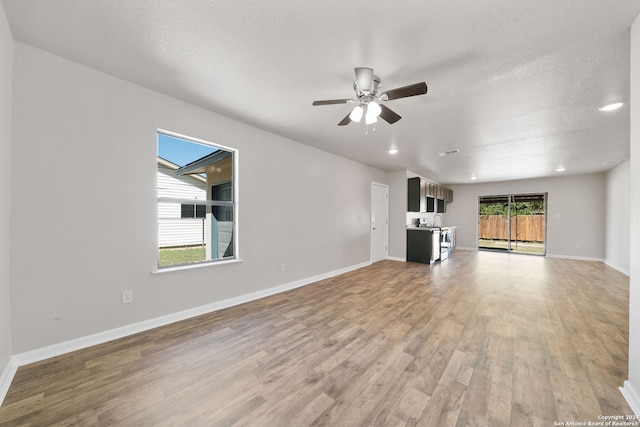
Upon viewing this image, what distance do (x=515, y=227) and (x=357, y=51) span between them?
8898mm

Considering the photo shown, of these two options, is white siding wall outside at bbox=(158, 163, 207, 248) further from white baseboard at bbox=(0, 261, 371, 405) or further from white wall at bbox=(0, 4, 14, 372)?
white wall at bbox=(0, 4, 14, 372)

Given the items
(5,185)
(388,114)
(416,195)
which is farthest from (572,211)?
(5,185)

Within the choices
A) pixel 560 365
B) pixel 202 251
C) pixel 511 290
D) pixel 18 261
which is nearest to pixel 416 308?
pixel 560 365

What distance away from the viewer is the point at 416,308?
125 inches

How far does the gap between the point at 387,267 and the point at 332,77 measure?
4574 mm

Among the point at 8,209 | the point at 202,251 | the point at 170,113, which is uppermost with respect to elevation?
the point at 170,113

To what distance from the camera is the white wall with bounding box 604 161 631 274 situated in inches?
203

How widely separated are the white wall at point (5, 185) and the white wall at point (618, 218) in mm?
9342

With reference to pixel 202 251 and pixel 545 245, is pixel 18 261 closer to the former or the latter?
pixel 202 251

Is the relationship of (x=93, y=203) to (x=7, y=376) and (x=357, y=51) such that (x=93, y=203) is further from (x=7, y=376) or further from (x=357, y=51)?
(x=357, y=51)

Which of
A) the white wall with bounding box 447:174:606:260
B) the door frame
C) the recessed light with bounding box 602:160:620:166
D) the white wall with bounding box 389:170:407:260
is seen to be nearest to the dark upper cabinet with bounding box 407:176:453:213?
the white wall with bounding box 389:170:407:260

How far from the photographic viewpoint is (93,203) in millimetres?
2203

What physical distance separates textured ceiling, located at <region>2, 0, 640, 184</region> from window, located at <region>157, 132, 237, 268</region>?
598mm

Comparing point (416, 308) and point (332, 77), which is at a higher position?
point (332, 77)
